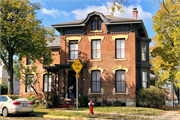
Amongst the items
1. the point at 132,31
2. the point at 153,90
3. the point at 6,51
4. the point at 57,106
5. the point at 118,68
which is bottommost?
the point at 57,106

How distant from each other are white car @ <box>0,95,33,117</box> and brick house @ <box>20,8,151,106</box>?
309 inches

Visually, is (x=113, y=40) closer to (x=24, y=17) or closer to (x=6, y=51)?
(x=24, y=17)

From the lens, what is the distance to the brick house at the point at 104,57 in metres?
23.3

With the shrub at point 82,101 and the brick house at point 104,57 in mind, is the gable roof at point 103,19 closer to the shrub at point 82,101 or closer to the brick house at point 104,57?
the brick house at point 104,57

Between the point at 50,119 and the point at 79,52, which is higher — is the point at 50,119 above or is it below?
below

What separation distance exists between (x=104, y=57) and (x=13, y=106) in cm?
1164

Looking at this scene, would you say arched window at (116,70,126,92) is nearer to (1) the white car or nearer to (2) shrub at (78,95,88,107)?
(2) shrub at (78,95,88,107)

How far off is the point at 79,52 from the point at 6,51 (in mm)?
7472

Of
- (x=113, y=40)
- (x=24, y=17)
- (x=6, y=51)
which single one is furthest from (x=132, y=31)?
(x=6, y=51)

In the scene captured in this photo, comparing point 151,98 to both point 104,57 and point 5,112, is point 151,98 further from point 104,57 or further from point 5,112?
point 5,112

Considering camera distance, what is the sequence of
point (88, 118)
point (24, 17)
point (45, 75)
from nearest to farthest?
point (88, 118) → point (24, 17) → point (45, 75)

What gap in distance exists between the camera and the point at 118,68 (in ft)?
77.0

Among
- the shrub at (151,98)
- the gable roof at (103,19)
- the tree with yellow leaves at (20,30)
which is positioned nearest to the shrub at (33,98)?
the tree with yellow leaves at (20,30)

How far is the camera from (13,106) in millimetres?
14992
